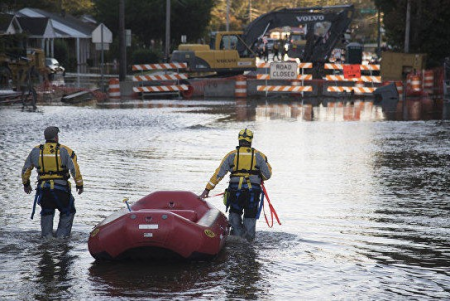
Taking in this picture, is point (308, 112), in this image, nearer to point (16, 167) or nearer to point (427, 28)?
point (16, 167)

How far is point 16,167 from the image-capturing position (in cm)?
1858

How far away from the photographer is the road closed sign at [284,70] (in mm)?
40219

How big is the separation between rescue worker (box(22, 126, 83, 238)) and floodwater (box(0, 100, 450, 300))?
0.29 metres

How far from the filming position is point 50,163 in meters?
11.8

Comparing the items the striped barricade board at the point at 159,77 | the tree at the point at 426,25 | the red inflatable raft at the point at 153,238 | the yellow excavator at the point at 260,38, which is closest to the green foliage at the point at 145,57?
the yellow excavator at the point at 260,38

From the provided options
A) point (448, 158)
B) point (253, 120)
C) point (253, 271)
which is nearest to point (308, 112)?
point (253, 120)

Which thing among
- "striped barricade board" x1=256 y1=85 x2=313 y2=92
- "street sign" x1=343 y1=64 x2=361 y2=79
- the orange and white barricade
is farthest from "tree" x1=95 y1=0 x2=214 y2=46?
"street sign" x1=343 y1=64 x2=361 y2=79

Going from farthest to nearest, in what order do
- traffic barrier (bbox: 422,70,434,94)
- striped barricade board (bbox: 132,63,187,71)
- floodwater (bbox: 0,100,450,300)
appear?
traffic barrier (bbox: 422,70,434,94)
striped barricade board (bbox: 132,63,187,71)
floodwater (bbox: 0,100,450,300)

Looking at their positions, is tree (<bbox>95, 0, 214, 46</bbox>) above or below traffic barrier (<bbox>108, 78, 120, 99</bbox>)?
above

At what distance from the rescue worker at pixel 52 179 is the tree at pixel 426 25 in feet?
130

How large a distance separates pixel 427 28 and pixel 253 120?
23.8m

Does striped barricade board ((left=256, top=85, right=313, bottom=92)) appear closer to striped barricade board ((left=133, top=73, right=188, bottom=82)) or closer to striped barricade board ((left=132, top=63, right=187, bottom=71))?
striped barricade board ((left=133, top=73, right=188, bottom=82))

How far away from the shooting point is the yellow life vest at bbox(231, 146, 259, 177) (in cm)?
1180

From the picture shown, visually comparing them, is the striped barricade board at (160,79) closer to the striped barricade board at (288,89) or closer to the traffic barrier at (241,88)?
the traffic barrier at (241,88)
